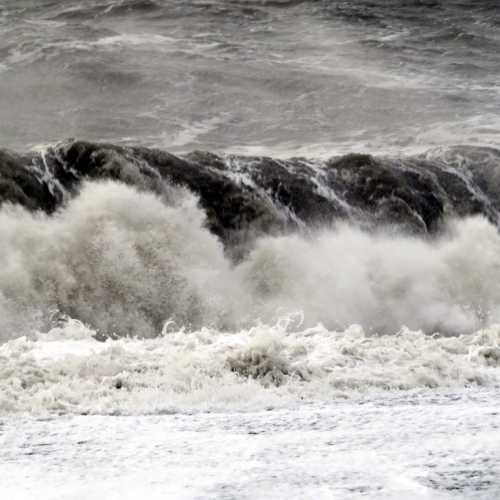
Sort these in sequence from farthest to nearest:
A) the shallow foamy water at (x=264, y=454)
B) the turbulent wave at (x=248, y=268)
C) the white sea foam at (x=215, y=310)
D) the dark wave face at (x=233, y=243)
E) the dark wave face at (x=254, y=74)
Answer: the dark wave face at (x=254, y=74)
the dark wave face at (x=233, y=243)
the turbulent wave at (x=248, y=268)
the white sea foam at (x=215, y=310)
the shallow foamy water at (x=264, y=454)

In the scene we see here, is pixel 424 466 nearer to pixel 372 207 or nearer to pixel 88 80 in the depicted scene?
pixel 372 207

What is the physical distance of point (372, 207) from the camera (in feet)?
45.4

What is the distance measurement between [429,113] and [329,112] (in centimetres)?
207

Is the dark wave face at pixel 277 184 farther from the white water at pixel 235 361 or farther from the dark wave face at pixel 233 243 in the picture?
the white water at pixel 235 361

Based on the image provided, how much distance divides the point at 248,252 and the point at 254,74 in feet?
35.5

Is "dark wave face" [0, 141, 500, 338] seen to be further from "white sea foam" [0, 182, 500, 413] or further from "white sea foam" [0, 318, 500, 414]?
"white sea foam" [0, 318, 500, 414]

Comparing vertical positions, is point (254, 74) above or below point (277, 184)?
below

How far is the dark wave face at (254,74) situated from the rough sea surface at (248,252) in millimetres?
88

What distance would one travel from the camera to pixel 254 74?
73.6ft

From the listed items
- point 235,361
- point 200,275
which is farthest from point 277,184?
point 235,361

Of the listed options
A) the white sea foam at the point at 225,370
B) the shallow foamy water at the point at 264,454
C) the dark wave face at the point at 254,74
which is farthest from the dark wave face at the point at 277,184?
the shallow foamy water at the point at 264,454

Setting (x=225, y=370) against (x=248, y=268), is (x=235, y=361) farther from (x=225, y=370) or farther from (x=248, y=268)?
(x=248, y=268)

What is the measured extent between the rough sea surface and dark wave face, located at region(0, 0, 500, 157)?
9 cm

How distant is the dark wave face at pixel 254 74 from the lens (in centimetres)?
1833
